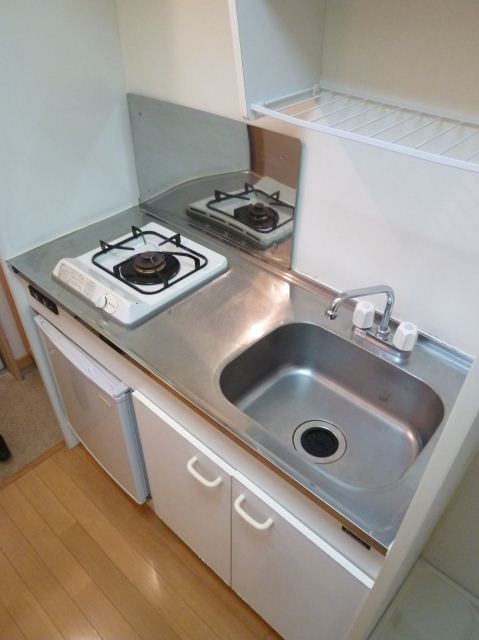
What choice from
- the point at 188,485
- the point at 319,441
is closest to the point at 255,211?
the point at 319,441

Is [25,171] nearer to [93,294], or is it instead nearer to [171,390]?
[93,294]

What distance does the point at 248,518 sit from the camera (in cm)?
111

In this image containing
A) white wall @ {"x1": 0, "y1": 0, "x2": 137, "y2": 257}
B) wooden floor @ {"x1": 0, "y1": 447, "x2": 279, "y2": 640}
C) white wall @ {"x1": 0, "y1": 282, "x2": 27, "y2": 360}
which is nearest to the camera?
white wall @ {"x1": 0, "y1": 0, "x2": 137, "y2": 257}

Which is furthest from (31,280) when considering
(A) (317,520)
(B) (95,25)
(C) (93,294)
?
(A) (317,520)

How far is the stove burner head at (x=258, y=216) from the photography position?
146 centimetres

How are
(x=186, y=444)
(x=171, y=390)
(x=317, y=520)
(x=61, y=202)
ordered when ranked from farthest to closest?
(x=61, y=202) → (x=186, y=444) → (x=171, y=390) → (x=317, y=520)

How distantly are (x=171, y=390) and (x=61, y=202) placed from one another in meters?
0.83

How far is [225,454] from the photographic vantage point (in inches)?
45.5

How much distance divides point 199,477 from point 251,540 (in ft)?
0.76

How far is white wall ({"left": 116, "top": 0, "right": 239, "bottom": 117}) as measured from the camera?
50.2 inches

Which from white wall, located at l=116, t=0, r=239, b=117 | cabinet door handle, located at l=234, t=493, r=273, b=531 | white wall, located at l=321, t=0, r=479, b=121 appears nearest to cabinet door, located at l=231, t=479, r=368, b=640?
cabinet door handle, located at l=234, t=493, r=273, b=531

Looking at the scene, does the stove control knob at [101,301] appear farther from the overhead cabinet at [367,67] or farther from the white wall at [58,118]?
the overhead cabinet at [367,67]

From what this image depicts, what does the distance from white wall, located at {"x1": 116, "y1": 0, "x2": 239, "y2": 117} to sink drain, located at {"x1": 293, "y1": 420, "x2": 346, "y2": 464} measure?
93 centimetres

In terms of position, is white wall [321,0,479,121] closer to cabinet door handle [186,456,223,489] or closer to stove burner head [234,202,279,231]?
stove burner head [234,202,279,231]
